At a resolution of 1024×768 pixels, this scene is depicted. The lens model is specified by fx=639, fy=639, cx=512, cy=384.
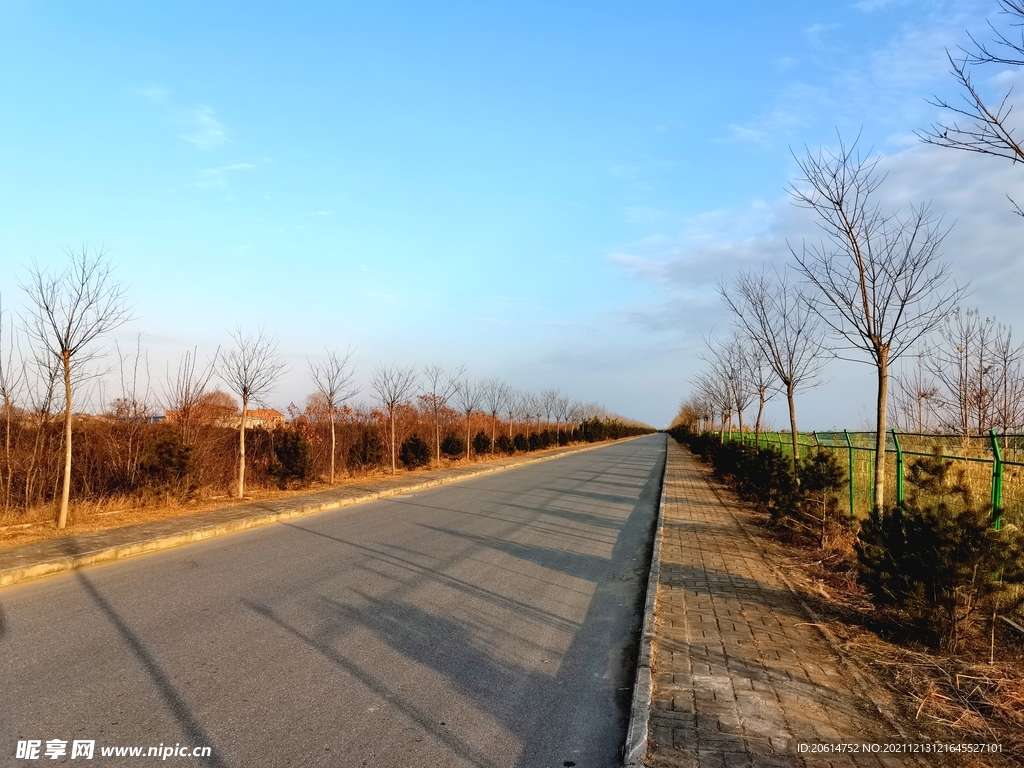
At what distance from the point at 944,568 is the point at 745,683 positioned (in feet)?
6.15

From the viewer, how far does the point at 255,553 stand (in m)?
9.19

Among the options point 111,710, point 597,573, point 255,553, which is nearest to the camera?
point 111,710

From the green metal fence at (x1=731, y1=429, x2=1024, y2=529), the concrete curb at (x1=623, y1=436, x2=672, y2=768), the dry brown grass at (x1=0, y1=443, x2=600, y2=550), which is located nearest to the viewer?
the concrete curb at (x1=623, y1=436, x2=672, y2=768)

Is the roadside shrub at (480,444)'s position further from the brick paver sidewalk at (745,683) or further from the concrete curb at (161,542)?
the brick paver sidewalk at (745,683)

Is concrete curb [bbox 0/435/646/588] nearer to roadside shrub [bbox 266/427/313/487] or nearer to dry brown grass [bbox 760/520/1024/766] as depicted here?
roadside shrub [bbox 266/427/313/487]

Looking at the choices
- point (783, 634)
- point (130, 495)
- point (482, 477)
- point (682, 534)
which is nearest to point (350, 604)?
point (783, 634)

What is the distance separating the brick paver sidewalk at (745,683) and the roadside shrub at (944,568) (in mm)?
769

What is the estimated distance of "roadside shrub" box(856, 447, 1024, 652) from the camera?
4.75 metres

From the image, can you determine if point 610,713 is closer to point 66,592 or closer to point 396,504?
point 66,592

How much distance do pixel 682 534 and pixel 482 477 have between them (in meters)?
13.5

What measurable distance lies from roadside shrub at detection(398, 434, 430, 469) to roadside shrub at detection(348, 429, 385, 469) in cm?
170

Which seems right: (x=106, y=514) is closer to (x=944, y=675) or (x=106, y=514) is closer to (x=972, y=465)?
(x=944, y=675)

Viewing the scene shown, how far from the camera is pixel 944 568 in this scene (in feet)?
16.0

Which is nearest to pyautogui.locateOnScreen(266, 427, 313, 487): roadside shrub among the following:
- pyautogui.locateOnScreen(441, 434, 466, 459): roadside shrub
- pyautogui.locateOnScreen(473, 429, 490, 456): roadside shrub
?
pyautogui.locateOnScreen(441, 434, 466, 459): roadside shrub
